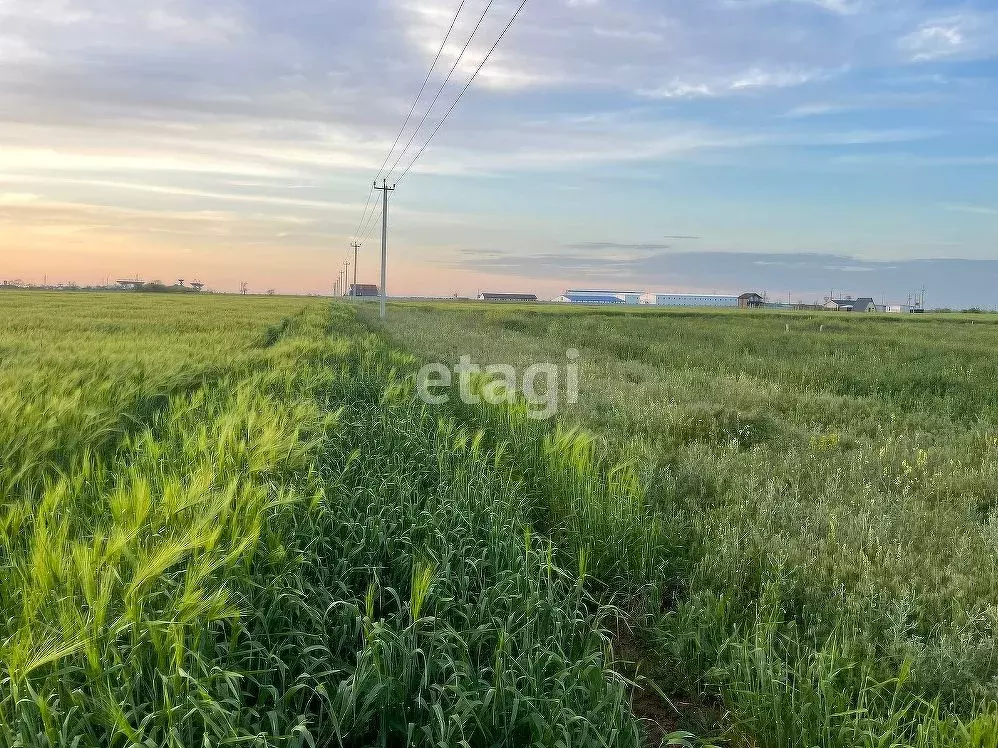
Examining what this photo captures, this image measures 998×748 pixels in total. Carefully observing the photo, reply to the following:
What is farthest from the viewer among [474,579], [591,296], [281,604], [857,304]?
[591,296]

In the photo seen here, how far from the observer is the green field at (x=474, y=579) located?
84.7 inches

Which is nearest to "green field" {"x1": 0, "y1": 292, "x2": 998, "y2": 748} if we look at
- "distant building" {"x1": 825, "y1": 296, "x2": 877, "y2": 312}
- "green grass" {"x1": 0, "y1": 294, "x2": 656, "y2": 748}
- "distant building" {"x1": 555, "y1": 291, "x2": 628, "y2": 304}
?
"green grass" {"x1": 0, "y1": 294, "x2": 656, "y2": 748}

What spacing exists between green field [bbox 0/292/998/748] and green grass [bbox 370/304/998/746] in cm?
3

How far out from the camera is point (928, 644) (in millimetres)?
3146

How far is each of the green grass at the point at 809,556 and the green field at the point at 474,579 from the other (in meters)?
0.03

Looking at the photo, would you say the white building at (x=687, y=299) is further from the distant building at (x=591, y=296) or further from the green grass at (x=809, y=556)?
the green grass at (x=809, y=556)

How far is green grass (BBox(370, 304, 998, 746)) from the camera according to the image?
2727mm

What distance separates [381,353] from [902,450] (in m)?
9.31

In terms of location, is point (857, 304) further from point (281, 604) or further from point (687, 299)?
point (281, 604)

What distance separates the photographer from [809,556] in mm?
3996

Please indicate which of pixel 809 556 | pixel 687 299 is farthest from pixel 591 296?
pixel 809 556

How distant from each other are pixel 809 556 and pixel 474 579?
2.16m

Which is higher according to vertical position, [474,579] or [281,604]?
[281,604]

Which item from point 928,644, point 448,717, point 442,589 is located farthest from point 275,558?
point 928,644
